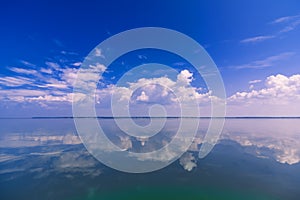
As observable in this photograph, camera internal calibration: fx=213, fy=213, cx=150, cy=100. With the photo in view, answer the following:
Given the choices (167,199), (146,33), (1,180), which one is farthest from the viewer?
(1,180)

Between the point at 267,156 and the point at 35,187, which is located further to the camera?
the point at 267,156

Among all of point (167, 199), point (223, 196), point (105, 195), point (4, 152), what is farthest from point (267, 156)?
point (4, 152)

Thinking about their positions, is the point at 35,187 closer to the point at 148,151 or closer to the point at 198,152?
the point at 148,151

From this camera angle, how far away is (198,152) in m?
25.8

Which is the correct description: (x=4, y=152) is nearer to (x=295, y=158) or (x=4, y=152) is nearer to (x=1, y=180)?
(x=1, y=180)

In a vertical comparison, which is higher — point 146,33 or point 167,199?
point 146,33

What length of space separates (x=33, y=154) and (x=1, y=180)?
8727 millimetres

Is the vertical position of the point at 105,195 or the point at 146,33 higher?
the point at 146,33

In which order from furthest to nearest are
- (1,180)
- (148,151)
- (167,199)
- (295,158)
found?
1. (148,151)
2. (295,158)
3. (1,180)
4. (167,199)

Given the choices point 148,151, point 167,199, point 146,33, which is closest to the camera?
point 167,199

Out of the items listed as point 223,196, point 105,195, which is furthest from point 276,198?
point 105,195

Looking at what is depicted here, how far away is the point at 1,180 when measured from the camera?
15742 mm

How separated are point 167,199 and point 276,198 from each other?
6699mm

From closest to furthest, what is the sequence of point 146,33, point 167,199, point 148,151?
point 167,199, point 146,33, point 148,151
